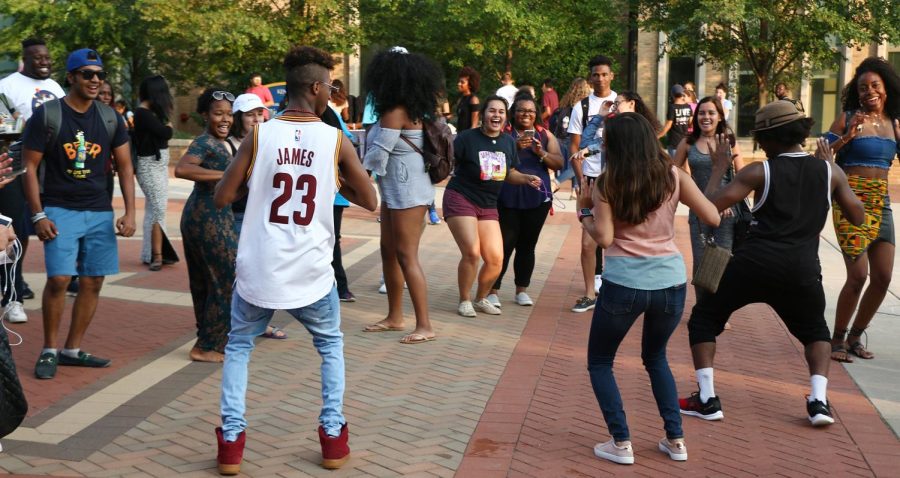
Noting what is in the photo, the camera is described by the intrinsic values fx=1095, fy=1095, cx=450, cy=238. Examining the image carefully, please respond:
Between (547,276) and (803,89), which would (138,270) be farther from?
(803,89)

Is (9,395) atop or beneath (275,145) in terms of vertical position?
beneath

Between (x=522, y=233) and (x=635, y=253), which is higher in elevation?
(x=635, y=253)

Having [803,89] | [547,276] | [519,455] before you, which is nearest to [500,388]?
[519,455]

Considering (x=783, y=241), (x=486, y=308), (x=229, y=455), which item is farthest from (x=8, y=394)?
(x=486, y=308)

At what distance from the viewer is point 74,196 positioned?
655 cm

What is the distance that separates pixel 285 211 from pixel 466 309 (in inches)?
159

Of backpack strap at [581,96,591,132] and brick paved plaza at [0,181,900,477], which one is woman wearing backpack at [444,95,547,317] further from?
backpack strap at [581,96,591,132]

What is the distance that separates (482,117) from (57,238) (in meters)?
3.46

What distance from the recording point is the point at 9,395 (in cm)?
401

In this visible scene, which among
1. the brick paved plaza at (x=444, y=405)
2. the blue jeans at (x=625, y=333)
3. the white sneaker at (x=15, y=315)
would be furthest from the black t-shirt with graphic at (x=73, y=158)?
the blue jeans at (x=625, y=333)

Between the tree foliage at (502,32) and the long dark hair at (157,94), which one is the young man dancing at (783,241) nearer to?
the long dark hair at (157,94)

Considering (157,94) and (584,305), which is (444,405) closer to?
(584,305)

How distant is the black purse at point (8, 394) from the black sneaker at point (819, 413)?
385cm

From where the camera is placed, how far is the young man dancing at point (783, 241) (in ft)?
18.3
